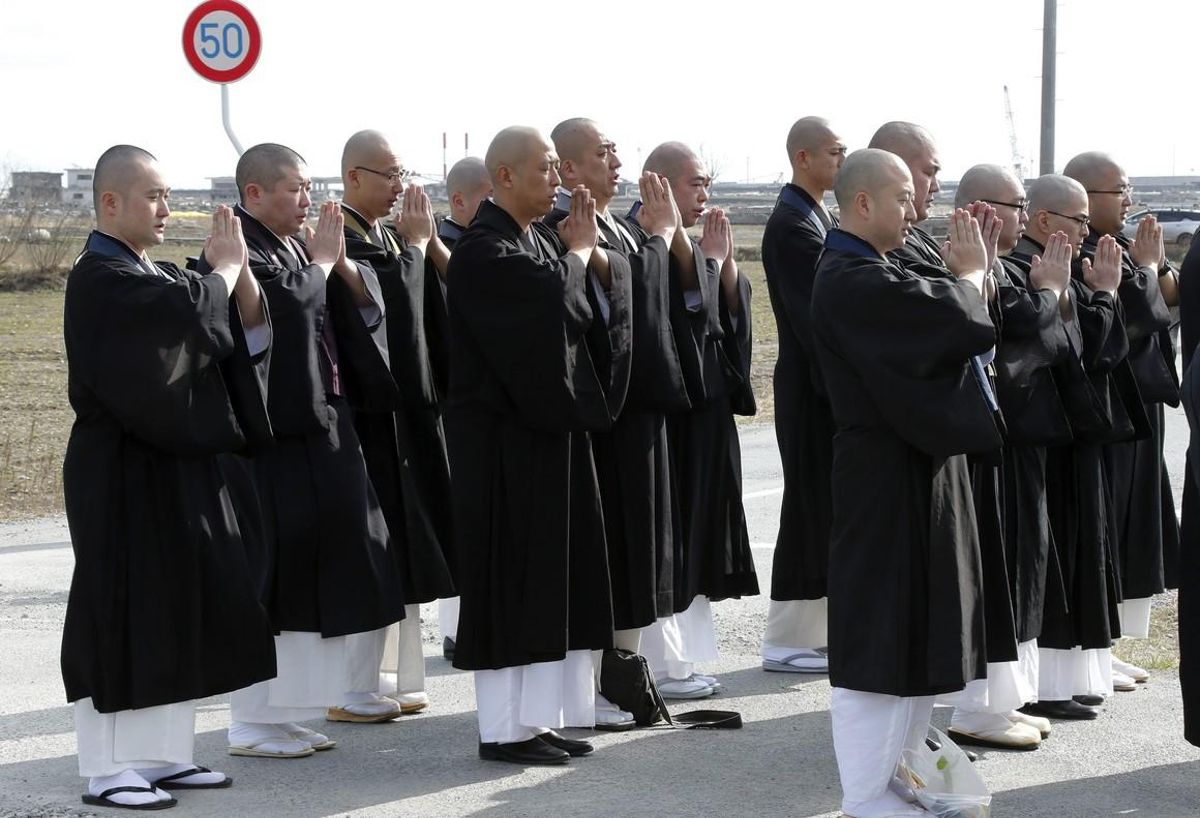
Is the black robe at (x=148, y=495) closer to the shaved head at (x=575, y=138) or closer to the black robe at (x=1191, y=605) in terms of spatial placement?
the shaved head at (x=575, y=138)

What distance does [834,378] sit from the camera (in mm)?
5062

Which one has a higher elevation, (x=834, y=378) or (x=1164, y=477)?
(x=834, y=378)

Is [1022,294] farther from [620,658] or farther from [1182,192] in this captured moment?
[1182,192]

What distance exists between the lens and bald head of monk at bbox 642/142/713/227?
7.16 metres

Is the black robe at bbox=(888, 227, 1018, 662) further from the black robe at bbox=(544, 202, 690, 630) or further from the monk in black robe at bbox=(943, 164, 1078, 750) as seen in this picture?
the black robe at bbox=(544, 202, 690, 630)

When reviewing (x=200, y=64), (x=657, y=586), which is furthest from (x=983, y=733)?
(x=200, y=64)

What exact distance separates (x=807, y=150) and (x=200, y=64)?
3727 millimetres

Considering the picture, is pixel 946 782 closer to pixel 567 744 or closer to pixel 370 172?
pixel 567 744

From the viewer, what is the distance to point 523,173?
5.89 metres

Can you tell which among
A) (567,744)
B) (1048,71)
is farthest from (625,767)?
(1048,71)

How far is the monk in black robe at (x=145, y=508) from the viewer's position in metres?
5.19

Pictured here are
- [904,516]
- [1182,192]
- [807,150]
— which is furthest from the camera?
[1182,192]

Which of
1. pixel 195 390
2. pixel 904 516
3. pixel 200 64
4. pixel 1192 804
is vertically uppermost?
pixel 200 64

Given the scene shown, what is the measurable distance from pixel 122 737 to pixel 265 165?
2031 mm
